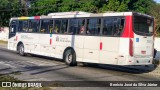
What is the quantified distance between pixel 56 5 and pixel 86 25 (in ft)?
122

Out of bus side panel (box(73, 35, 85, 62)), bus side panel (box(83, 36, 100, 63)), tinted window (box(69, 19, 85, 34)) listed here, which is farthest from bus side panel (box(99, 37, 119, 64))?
tinted window (box(69, 19, 85, 34))

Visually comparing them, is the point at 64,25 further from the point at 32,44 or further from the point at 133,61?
the point at 133,61

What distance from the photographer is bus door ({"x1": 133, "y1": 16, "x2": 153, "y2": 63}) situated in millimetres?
16562

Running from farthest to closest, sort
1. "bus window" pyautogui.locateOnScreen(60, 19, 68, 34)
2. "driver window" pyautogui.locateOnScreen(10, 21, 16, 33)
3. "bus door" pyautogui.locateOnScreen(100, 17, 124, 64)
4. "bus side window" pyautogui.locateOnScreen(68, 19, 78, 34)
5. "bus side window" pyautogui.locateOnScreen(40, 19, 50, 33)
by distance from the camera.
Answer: "driver window" pyautogui.locateOnScreen(10, 21, 16, 33) → "bus side window" pyautogui.locateOnScreen(40, 19, 50, 33) → "bus window" pyautogui.locateOnScreen(60, 19, 68, 34) → "bus side window" pyautogui.locateOnScreen(68, 19, 78, 34) → "bus door" pyautogui.locateOnScreen(100, 17, 124, 64)

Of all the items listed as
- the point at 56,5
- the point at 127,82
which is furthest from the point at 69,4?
the point at 127,82

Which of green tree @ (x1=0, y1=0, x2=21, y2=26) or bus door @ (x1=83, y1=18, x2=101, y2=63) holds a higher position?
green tree @ (x1=0, y1=0, x2=21, y2=26)

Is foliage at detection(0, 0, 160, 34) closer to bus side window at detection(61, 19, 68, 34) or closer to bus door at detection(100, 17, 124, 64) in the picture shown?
bus side window at detection(61, 19, 68, 34)

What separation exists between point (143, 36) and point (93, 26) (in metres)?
2.80

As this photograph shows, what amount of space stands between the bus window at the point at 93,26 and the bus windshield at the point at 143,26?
6.98 feet

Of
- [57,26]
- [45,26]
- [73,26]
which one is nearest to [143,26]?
[73,26]

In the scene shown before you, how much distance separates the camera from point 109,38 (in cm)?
1712

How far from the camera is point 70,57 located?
1977 cm

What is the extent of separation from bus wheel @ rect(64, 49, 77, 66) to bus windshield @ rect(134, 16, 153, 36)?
14.2ft

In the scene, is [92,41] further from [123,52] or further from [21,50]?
[21,50]
